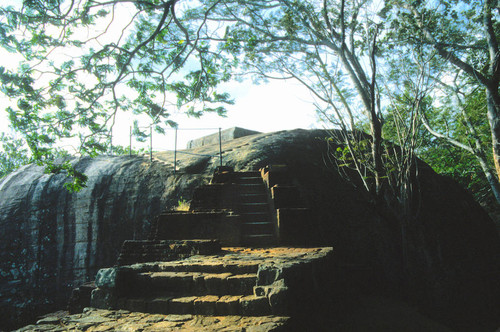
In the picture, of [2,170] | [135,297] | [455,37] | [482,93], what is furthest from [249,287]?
[2,170]

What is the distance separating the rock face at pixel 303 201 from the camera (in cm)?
790

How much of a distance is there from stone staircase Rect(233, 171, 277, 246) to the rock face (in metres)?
1.73

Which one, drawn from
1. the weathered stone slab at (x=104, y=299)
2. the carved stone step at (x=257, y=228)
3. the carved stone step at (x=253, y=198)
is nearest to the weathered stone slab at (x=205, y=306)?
the weathered stone slab at (x=104, y=299)

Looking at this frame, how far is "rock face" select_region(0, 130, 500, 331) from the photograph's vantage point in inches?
311

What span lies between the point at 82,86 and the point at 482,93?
14622 millimetres

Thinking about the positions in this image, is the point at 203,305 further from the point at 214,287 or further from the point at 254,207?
the point at 254,207

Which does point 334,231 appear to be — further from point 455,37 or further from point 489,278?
point 455,37

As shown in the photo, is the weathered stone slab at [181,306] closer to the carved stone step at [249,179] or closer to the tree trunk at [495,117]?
the carved stone step at [249,179]

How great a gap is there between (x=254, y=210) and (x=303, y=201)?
4.53ft

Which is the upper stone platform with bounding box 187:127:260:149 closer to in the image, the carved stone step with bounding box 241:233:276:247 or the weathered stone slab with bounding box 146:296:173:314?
the carved stone step with bounding box 241:233:276:247

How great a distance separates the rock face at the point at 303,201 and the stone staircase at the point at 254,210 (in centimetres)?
173

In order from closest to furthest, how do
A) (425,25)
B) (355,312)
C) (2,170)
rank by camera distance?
1. (355,312)
2. (425,25)
3. (2,170)

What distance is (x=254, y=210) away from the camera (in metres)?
6.88

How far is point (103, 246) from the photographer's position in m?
10.2
